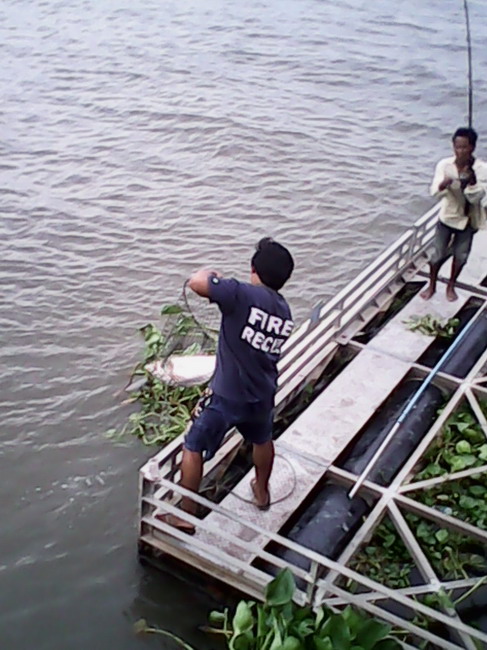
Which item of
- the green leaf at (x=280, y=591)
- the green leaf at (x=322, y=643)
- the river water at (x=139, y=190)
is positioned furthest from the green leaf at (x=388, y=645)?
the river water at (x=139, y=190)

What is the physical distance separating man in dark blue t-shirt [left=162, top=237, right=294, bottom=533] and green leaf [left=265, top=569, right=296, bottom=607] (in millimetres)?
993

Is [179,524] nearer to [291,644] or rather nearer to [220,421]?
[220,421]

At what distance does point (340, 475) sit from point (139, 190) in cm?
627

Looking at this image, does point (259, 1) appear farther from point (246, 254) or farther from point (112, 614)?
point (112, 614)

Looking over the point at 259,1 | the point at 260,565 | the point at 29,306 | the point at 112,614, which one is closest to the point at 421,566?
the point at 260,565

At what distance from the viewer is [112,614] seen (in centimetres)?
566

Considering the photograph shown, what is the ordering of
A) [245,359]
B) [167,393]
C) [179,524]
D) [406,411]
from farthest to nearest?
[167,393] → [406,411] → [179,524] → [245,359]

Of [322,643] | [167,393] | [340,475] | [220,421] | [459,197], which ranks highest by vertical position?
[459,197]

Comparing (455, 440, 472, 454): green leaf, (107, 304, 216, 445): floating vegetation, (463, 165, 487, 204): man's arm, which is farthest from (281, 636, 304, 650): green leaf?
(463, 165, 487, 204): man's arm

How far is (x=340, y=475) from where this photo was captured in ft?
20.5

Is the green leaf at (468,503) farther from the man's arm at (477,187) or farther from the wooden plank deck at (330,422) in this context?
the man's arm at (477,187)

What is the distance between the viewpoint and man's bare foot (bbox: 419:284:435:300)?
837cm

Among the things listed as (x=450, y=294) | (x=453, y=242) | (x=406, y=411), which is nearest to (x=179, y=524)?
(x=406, y=411)

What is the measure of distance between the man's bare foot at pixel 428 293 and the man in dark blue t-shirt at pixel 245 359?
133 inches
